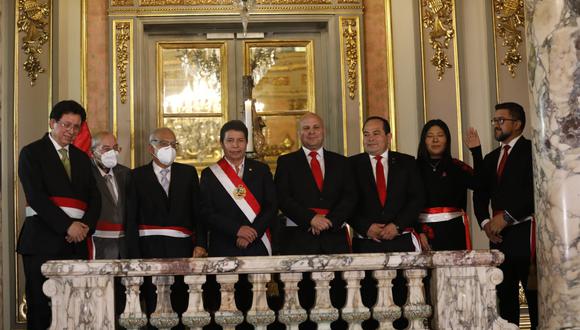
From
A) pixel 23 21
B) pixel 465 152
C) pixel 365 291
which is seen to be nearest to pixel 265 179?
pixel 365 291

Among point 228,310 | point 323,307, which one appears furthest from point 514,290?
point 228,310

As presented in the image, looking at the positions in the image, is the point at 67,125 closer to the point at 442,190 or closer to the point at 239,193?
the point at 239,193

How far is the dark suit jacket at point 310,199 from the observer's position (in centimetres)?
526

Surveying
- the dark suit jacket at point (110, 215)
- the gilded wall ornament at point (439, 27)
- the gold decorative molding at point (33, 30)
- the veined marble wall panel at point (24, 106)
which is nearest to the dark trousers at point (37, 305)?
the dark suit jacket at point (110, 215)

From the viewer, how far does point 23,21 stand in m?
7.45

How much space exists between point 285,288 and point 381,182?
1.51 m

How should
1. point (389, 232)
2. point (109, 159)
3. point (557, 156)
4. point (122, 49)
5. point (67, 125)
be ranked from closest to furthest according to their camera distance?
point (557, 156) → point (67, 125) → point (389, 232) → point (109, 159) → point (122, 49)

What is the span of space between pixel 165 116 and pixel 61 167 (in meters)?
3.01

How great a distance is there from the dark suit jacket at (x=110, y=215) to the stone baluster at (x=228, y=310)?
1.56m

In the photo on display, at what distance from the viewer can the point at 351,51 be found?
7.90 m

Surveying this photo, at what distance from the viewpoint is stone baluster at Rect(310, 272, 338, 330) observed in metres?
4.11

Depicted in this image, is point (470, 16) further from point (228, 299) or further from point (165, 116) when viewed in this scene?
point (228, 299)

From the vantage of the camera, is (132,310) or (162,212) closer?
(132,310)

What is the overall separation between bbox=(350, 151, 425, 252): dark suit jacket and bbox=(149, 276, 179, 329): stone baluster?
61.7 inches
